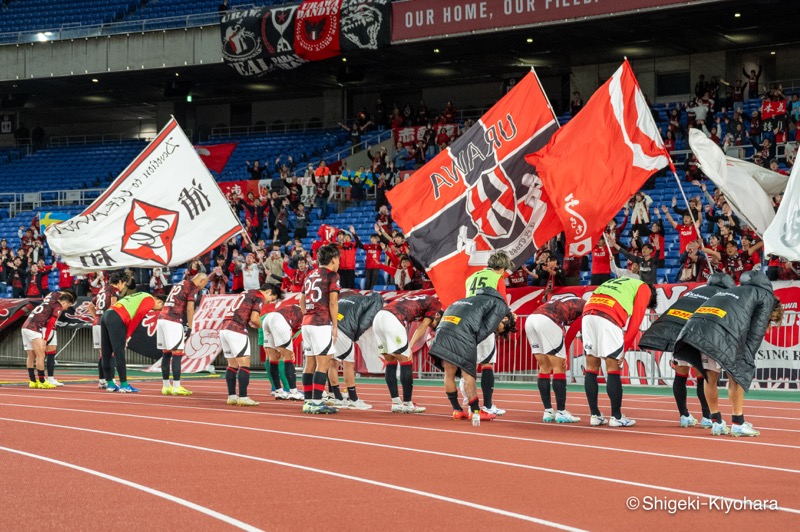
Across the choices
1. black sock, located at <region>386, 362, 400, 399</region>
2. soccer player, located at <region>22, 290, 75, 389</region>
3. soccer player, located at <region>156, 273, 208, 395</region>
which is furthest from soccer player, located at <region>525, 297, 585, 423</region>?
soccer player, located at <region>22, 290, 75, 389</region>

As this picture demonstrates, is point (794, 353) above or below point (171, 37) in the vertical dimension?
below

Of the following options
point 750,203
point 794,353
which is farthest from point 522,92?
point 794,353

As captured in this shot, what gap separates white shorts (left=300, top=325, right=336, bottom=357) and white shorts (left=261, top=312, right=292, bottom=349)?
2362mm

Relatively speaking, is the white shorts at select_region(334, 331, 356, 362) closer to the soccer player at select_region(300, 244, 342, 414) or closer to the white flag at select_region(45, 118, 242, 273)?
the soccer player at select_region(300, 244, 342, 414)

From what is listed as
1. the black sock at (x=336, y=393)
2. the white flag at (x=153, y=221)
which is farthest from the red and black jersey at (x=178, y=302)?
the black sock at (x=336, y=393)

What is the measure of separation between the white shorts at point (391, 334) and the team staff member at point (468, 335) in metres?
1.49

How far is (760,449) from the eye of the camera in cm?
962

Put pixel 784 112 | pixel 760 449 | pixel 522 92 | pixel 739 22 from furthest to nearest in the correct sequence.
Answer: pixel 739 22
pixel 784 112
pixel 522 92
pixel 760 449

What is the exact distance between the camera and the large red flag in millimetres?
40625

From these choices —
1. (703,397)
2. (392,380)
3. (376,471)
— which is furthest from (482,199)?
(376,471)

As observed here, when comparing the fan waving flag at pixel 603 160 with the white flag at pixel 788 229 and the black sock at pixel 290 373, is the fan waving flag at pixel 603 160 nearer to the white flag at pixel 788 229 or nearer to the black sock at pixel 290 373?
the white flag at pixel 788 229

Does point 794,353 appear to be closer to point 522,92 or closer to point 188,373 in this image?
point 522,92

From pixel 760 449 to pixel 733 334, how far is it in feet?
3.66

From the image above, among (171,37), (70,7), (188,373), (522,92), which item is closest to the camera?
(522,92)
